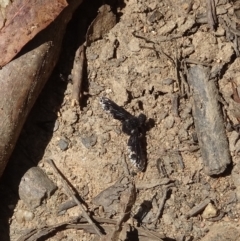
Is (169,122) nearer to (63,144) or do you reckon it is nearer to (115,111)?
(115,111)

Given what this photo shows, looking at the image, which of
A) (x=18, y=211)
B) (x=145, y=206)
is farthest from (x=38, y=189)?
(x=145, y=206)

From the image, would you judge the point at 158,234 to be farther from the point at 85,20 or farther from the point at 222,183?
the point at 85,20

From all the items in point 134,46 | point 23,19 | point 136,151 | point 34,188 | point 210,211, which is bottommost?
point 210,211

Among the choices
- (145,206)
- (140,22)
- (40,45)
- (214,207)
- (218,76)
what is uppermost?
(40,45)

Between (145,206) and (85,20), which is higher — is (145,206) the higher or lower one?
the lower one

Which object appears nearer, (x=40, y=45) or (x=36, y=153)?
(x=40, y=45)

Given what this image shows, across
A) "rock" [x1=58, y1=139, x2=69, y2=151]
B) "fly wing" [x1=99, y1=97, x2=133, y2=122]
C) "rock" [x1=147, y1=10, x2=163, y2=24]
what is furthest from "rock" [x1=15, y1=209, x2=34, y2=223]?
"rock" [x1=147, y1=10, x2=163, y2=24]

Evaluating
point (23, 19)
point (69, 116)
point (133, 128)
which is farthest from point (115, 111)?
point (23, 19)
